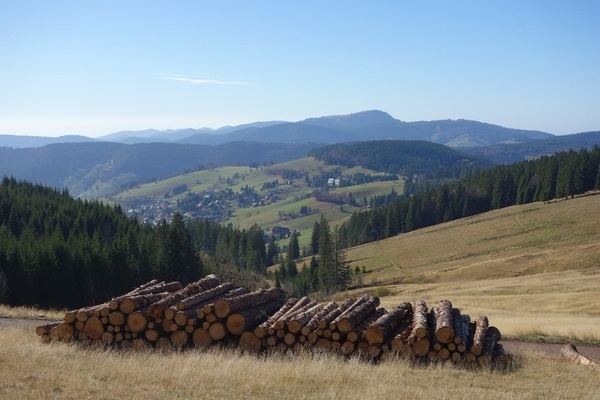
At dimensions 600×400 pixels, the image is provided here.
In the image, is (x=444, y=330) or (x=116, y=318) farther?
(x=116, y=318)

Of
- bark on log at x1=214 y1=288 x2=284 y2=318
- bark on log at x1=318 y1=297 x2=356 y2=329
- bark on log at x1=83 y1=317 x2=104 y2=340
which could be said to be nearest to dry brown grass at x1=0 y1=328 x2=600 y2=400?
bark on log at x1=83 y1=317 x2=104 y2=340

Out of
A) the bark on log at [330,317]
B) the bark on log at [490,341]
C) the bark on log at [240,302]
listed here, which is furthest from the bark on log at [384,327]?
the bark on log at [240,302]

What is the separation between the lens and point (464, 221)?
4407 inches

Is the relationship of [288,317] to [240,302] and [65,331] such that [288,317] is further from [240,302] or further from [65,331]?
[65,331]

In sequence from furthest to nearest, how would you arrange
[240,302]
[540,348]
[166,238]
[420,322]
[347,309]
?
[166,238] → [540,348] → [347,309] → [240,302] → [420,322]

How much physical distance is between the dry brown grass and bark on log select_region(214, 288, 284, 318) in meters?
1.27

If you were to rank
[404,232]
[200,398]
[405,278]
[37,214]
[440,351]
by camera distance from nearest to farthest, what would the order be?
1. [200,398]
2. [440,351]
3. [405,278]
4. [37,214]
5. [404,232]

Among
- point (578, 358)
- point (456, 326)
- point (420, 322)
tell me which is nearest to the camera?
point (420, 322)

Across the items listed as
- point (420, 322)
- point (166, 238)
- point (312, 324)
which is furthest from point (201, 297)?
point (166, 238)

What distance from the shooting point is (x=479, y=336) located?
16.1m

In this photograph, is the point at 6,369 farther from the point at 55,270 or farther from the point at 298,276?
the point at 298,276

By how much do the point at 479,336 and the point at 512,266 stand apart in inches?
2102

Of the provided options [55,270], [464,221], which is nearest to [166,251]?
[55,270]

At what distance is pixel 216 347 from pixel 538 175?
118928 millimetres
